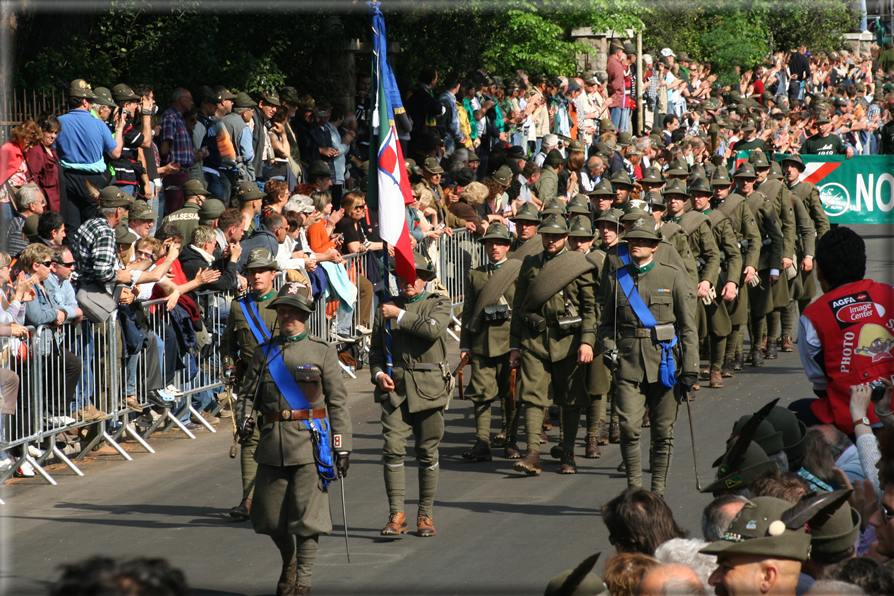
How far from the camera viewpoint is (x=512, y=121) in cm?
2141

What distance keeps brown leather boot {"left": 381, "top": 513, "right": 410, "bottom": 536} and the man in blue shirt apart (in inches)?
244

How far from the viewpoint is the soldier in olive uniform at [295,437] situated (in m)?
7.32

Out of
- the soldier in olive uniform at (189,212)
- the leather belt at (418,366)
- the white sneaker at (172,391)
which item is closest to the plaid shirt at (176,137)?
the soldier in olive uniform at (189,212)

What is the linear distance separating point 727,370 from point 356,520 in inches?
257

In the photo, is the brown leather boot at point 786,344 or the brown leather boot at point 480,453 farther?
the brown leather boot at point 786,344

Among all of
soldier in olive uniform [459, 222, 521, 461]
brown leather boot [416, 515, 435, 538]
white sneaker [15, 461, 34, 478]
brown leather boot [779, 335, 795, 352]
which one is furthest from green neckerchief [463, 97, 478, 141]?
brown leather boot [416, 515, 435, 538]

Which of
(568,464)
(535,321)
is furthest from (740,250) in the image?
(568,464)

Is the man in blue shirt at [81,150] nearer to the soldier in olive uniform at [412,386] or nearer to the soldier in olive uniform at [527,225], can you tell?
the soldier in olive uniform at [527,225]

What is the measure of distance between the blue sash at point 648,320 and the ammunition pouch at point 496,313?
5.54ft

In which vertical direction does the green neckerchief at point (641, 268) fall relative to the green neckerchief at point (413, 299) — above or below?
above

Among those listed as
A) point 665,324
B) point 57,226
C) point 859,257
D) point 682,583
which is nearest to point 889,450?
point 682,583

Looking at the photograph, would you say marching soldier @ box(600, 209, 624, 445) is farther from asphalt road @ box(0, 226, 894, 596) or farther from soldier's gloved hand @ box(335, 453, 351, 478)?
soldier's gloved hand @ box(335, 453, 351, 478)

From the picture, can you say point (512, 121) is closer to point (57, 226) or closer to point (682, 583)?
point (57, 226)

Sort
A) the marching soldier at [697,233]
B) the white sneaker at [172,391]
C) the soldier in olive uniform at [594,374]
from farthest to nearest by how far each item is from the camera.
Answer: the marching soldier at [697,233] < the white sneaker at [172,391] < the soldier in olive uniform at [594,374]
